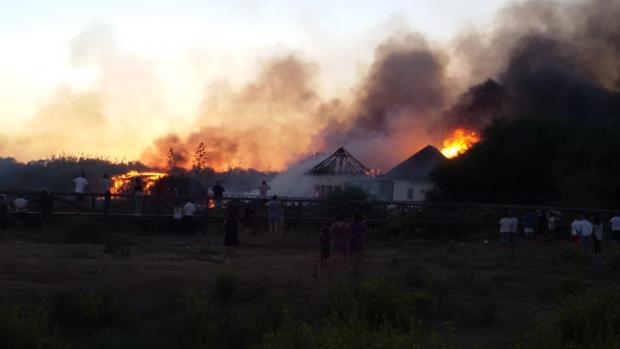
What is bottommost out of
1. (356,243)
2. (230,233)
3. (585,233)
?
(356,243)

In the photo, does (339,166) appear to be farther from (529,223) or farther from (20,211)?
(20,211)

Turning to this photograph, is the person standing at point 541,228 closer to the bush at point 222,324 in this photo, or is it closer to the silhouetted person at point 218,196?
the silhouetted person at point 218,196

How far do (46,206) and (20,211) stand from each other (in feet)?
3.64

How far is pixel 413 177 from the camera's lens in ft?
196

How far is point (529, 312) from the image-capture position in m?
15.5

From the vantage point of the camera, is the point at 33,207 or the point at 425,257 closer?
the point at 425,257

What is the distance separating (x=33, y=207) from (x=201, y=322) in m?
21.9

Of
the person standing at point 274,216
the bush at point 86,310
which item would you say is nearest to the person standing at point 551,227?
the person standing at point 274,216

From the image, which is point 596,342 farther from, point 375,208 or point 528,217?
point 375,208

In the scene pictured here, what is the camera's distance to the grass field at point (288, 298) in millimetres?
10531

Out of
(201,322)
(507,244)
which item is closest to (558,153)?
(507,244)

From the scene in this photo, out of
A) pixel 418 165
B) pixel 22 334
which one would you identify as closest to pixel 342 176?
pixel 418 165

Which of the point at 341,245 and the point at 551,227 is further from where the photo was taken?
the point at 551,227

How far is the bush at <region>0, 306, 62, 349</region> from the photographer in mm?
9984
